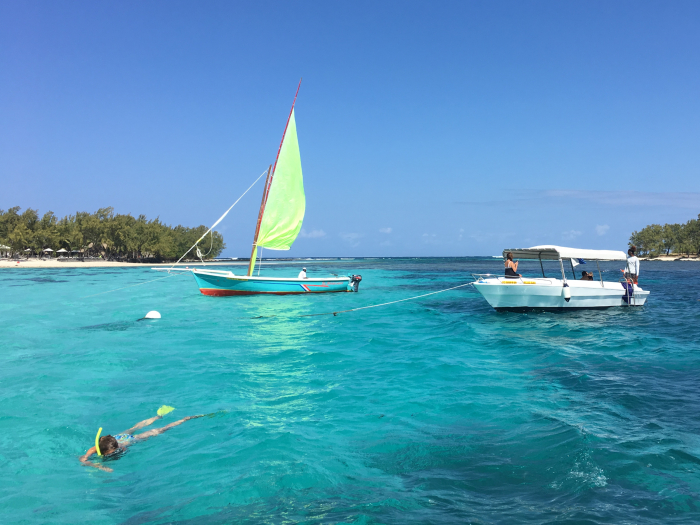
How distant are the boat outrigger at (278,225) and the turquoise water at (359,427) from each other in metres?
12.8

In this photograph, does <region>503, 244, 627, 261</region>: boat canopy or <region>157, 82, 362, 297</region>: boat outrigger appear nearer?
<region>503, 244, 627, 261</region>: boat canopy

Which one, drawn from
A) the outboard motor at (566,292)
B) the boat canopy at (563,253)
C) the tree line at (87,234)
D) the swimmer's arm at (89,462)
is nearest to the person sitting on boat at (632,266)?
the boat canopy at (563,253)

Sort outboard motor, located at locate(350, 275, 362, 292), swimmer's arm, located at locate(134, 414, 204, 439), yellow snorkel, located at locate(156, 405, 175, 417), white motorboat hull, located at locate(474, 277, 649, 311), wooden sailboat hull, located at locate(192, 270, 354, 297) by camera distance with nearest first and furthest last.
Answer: swimmer's arm, located at locate(134, 414, 204, 439), yellow snorkel, located at locate(156, 405, 175, 417), white motorboat hull, located at locate(474, 277, 649, 311), wooden sailboat hull, located at locate(192, 270, 354, 297), outboard motor, located at locate(350, 275, 362, 292)

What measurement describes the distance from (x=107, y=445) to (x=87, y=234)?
352 feet

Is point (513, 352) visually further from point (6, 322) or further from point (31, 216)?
point (31, 216)

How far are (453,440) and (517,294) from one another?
49.0ft

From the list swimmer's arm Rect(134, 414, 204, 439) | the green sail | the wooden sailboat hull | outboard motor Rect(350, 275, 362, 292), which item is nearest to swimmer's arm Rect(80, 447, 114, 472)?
swimmer's arm Rect(134, 414, 204, 439)

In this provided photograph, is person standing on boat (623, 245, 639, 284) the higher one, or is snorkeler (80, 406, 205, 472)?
person standing on boat (623, 245, 639, 284)

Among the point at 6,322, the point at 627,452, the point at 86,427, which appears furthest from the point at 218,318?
the point at 627,452

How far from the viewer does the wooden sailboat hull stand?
2942 cm

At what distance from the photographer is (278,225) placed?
1230 inches

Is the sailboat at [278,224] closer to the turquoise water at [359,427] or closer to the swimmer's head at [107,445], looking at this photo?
the turquoise water at [359,427]

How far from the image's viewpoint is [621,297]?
22859 millimetres

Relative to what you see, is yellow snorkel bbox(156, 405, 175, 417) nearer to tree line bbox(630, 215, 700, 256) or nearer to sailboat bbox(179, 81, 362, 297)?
sailboat bbox(179, 81, 362, 297)
